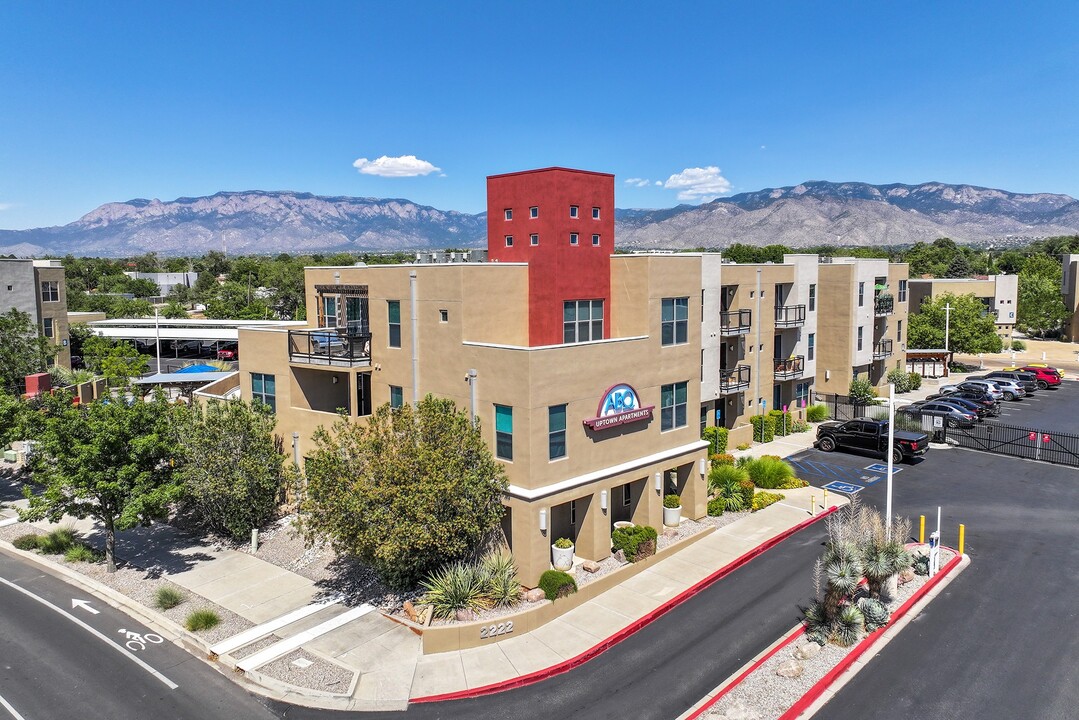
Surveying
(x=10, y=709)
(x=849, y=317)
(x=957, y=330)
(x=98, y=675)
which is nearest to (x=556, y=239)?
(x=98, y=675)

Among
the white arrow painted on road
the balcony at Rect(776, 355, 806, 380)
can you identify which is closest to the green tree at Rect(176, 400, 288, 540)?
the white arrow painted on road

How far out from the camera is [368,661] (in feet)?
58.3

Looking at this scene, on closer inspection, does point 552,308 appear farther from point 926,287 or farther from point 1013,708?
point 926,287

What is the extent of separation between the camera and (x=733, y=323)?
126ft

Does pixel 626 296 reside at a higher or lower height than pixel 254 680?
higher

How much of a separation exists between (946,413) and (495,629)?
110 feet

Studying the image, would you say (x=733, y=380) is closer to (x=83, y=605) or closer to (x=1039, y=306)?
(x=83, y=605)

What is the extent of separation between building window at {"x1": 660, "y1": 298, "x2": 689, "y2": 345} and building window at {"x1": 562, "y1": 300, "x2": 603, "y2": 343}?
7.61ft

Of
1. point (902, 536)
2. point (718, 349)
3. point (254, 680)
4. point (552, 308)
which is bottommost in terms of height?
point (254, 680)

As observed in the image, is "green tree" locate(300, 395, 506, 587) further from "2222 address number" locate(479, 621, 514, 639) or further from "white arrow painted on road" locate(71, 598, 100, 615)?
"white arrow painted on road" locate(71, 598, 100, 615)

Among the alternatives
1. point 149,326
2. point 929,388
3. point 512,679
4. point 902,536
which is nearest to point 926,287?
point 929,388

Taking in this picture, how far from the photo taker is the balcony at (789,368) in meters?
41.8

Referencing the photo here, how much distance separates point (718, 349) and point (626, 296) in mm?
12016

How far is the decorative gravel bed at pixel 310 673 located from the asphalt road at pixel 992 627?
10956mm
